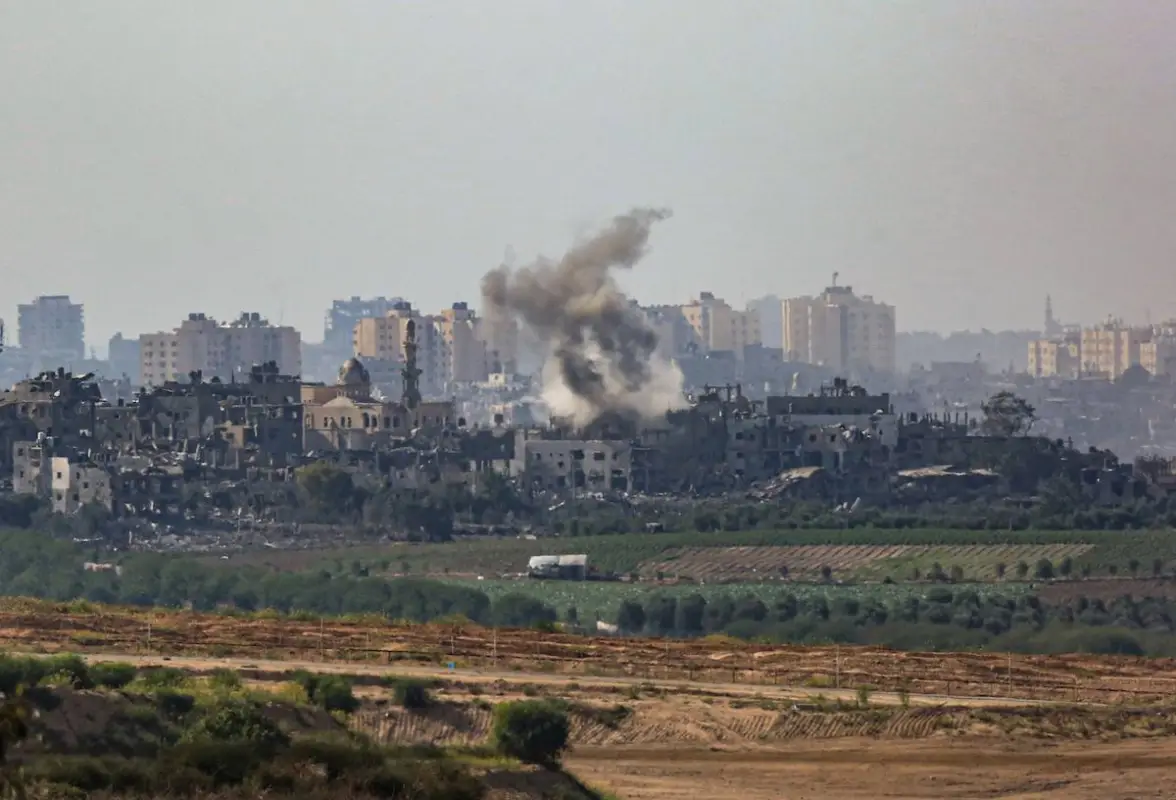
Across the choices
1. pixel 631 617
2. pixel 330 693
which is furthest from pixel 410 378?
pixel 330 693

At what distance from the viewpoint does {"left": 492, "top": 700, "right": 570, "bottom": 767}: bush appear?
35.8m

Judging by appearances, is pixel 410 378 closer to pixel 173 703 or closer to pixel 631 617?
pixel 631 617

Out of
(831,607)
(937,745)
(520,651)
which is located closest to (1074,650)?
(831,607)

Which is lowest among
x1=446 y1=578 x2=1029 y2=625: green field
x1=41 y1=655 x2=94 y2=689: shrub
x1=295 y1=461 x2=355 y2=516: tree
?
x1=446 y1=578 x2=1029 y2=625: green field

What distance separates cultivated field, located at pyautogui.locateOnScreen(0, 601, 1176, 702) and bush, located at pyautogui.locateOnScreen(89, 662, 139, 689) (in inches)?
240

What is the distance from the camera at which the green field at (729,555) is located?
101938mm

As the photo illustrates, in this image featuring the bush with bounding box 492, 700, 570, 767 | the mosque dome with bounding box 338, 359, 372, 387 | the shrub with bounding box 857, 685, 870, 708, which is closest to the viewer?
the bush with bounding box 492, 700, 570, 767

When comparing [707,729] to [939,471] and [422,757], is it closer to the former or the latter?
[422,757]

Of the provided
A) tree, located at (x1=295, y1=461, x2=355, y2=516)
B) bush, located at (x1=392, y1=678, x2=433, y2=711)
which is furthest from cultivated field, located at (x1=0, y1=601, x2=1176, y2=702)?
tree, located at (x1=295, y1=461, x2=355, y2=516)

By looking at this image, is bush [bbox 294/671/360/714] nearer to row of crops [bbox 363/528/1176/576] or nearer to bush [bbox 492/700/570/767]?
bush [bbox 492/700/570/767]

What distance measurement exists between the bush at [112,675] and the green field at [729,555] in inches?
2406

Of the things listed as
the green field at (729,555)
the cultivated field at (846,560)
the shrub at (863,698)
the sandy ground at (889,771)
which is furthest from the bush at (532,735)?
the cultivated field at (846,560)

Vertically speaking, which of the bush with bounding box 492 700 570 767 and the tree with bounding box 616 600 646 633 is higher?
the bush with bounding box 492 700 570 767

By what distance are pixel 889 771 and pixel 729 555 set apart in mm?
68767
